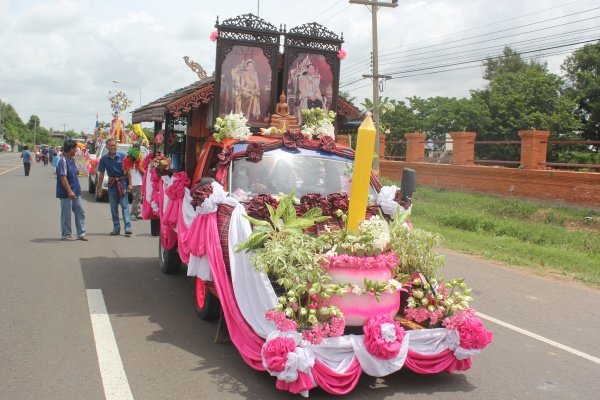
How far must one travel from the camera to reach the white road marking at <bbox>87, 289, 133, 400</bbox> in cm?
460

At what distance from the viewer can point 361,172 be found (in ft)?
16.8

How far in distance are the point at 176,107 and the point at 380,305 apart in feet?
14.8

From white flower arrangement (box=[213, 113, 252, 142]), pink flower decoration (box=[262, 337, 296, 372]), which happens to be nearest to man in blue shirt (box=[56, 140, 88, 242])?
white flower arrangement (box=[213, 113, 252, 142])

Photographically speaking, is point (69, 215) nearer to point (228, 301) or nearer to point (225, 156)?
point (225, 156)

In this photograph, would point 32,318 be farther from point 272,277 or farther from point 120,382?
point 272,277

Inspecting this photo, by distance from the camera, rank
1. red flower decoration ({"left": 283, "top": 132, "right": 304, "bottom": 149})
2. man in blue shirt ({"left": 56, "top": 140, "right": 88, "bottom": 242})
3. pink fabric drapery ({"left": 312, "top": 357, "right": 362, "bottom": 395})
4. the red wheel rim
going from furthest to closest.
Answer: man in blue shirt ({"left": 56, "top": 140, "right": 88, "bottom": 242}) → red flower decoration ({"left": 283, "top": 132, "right": 304, "bottom": 149}) → the red wheel rim → pink fabric drapery ({"left": 312, "top": 357, "right": 362, "bottom": 395})

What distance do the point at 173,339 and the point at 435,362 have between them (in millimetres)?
2442

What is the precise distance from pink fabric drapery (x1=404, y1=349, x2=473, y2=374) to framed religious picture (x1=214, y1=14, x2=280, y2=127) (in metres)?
4.59

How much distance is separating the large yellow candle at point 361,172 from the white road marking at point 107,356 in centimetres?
216

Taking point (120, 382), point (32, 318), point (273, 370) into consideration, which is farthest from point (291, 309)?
point (32, 318)

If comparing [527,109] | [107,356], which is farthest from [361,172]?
[527,109]

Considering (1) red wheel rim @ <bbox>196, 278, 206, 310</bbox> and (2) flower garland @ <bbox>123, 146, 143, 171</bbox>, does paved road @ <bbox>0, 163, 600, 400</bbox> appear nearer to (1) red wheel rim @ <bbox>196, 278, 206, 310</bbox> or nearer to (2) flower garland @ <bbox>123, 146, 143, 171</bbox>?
(1) red wheel rim @ <bbox>196, 278, 206, 310</bbox>

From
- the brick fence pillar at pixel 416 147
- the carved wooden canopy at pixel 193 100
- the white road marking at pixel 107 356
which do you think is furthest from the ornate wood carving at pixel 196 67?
the brick fence pillar at pixel 416 147

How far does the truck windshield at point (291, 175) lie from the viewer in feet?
21.6
